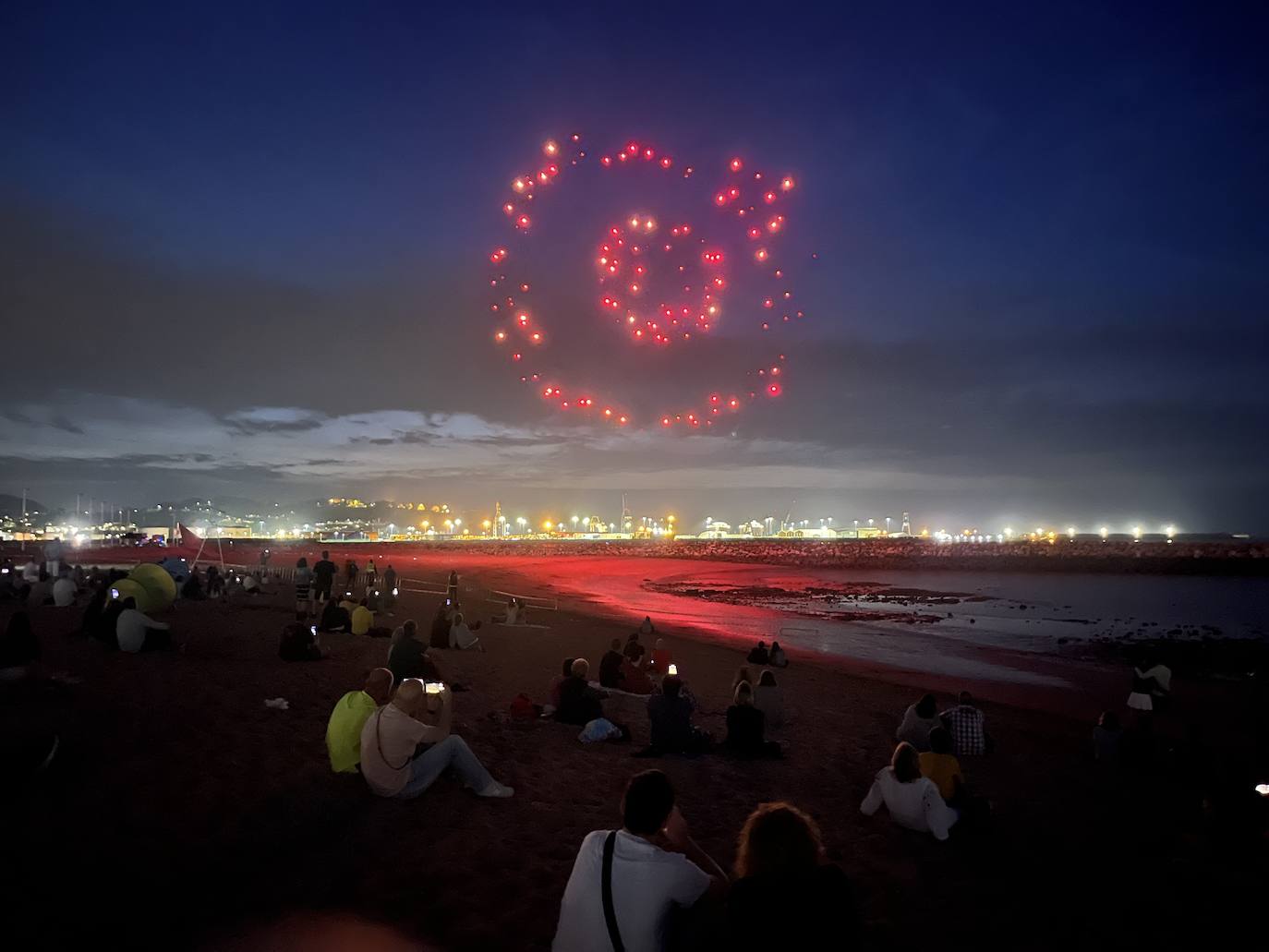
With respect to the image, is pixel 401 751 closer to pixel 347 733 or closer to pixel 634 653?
pixel 347 733

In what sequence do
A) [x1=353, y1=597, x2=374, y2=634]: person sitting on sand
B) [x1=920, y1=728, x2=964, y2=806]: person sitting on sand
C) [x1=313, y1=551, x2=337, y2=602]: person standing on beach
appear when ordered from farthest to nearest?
[x1=313, y1=551, x2=337, y2=602]: person standing on beach, [x1=353, y1=597, x2=374, y2=634]: person sitting on sand, [x1=920, y1=728, x2=964, y2=806]: person sitting on sand

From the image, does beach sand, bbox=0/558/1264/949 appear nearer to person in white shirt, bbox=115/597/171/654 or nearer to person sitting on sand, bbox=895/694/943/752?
person sitting on sand, bbox=895/694/943/752

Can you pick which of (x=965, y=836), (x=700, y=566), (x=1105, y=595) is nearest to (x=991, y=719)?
(x=965, y=836)

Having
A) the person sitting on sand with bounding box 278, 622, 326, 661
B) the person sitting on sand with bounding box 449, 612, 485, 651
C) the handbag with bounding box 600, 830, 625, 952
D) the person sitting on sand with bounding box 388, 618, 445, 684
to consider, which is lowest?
the person sitting on sand with bounding box 449, 612, 485, 651

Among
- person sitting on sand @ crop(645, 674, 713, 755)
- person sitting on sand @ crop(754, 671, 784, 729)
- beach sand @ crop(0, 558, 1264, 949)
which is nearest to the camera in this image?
beach sand @ crop(0, 558, 1264, 949)

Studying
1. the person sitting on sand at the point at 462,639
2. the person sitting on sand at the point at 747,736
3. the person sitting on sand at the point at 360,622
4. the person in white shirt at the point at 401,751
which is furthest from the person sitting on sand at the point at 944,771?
the person sitting on sand at the point at 360,622

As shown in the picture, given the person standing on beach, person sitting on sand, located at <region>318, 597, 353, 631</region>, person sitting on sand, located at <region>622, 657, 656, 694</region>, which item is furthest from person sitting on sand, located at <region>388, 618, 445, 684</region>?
the person standing on beach
